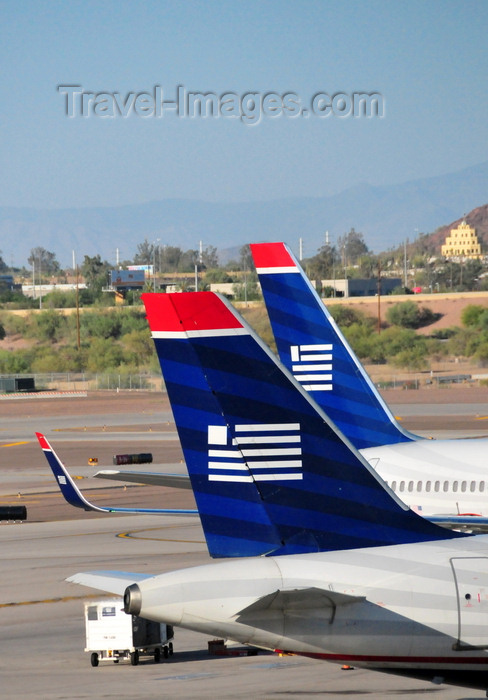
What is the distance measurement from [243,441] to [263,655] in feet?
30.8

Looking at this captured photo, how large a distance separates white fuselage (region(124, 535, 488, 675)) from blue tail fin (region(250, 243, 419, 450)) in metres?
14.8

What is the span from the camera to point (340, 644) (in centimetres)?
1314

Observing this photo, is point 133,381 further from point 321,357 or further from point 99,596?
point 321,357

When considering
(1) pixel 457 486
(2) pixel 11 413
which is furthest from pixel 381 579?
(2) pixel 11 413

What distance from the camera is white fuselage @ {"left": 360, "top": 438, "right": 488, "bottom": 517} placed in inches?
1063

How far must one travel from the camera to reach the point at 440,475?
27406 millimetres

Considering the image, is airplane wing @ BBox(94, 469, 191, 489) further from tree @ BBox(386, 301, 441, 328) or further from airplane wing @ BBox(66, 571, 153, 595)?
tree @ BBox(386, 301, 441, 328)

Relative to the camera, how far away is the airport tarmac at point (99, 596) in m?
19.7

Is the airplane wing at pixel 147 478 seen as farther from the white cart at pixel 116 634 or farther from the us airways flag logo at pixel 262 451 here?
the us airways flag logo at pixel 262 451

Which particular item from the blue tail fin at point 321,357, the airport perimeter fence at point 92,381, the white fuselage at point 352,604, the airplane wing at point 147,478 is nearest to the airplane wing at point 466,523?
the blue tail fin at point 321,357

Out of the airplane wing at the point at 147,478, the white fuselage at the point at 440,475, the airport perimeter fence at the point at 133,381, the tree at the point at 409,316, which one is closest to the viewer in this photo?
the airplane wing at the point at 147,478

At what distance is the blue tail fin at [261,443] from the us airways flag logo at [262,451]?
12 mm

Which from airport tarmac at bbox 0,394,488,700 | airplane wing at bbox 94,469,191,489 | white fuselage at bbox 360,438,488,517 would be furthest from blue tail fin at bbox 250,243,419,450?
airport tarmac at bbox 0,394,488,700

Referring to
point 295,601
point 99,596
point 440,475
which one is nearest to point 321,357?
point 440,475
